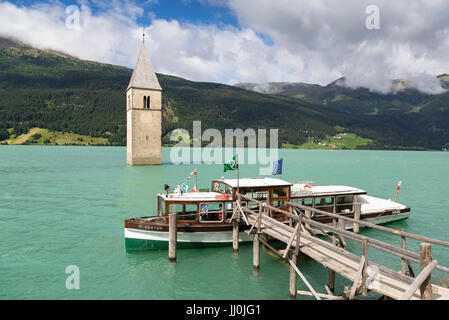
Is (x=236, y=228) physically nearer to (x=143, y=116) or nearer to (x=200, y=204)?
(x=200, y=204)

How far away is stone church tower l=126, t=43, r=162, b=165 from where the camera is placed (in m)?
77.4

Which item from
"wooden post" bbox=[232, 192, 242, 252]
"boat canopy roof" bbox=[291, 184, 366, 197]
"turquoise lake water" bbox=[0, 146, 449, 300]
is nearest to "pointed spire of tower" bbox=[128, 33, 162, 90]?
"turquoise lake water" bbox=[0, 146, 449, 300]

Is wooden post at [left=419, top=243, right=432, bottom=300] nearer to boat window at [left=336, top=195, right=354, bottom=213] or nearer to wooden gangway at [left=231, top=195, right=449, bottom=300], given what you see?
wooden gangway at [left=231, top=195, right=449, bottom=300]

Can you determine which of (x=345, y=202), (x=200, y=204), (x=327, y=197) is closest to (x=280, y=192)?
(x=327, y=197)

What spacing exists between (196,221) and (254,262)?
509cm

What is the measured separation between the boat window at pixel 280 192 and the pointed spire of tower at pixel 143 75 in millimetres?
62773

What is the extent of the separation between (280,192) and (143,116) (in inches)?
2422

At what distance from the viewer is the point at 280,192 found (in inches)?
922

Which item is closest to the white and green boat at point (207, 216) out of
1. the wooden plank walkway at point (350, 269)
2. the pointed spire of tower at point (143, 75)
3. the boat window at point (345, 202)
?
the boat window at point (345, 202)

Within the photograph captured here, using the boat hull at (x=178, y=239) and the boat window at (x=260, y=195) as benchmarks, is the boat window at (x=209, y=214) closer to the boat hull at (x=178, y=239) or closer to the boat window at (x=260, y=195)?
the boat hull at (x=178, y=239)

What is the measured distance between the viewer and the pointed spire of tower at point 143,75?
7781 centimetres

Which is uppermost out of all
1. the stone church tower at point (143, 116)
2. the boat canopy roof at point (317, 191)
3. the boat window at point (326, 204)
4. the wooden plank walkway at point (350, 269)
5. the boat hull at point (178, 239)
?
the stone church tower at point (143, 116)
